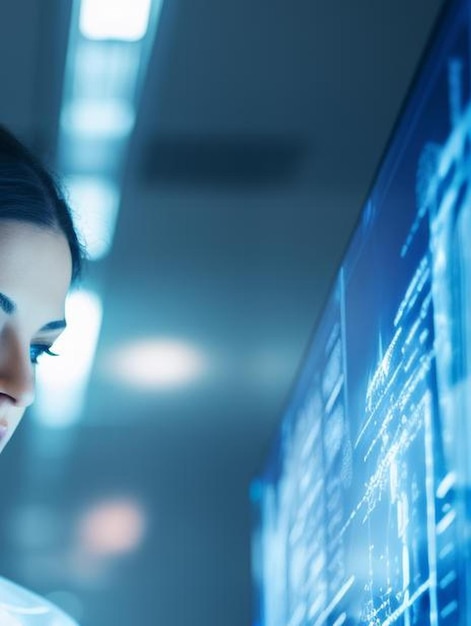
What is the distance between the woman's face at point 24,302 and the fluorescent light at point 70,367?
6.51 ft

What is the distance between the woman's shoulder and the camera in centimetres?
152

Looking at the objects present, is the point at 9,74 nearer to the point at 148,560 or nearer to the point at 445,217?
the point at 445,217

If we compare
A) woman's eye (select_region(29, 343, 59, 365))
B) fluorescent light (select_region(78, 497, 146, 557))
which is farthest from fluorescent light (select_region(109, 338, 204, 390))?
woman's eye (select_region(29, 343, 59, 365))

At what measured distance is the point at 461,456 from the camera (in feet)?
2.84

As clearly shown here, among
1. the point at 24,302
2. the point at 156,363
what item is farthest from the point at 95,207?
the point at 24,302

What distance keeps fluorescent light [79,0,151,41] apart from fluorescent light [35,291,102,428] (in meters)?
1.45

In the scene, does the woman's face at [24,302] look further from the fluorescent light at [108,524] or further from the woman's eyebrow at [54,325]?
the fluorescent light at [108,524]

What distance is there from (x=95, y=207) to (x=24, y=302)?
1571 millimetres

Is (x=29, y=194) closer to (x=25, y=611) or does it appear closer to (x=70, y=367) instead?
(x=25, y=611)

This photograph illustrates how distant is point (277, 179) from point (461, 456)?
196 cm

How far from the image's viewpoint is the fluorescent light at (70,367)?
11.8 feet

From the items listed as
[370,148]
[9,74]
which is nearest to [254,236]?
[370,148]

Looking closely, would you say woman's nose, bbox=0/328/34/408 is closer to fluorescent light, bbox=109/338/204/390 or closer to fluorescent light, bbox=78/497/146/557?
fluorescent light, bbox=109/338/204/390

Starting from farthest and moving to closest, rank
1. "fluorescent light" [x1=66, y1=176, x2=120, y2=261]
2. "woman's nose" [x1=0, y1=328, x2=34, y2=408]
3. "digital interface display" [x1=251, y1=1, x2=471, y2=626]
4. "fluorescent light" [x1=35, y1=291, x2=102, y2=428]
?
"fluorescent light" [x1=35, y1=291, x2=102, y2=428] < "fluorescent light" [x1=66, y1=176, x2=120, y2=261] < "woman's nose" [x1=0, y1=328, x2=34, y2=408] < "digital interface display" [x1=251, y1=1, x2=471, y2=626]
